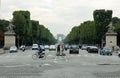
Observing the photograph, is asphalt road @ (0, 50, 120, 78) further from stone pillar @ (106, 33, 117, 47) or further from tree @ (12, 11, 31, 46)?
tree @ (12, 11, 31, 46)

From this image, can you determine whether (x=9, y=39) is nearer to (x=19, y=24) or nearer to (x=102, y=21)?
(x=19, y=24)

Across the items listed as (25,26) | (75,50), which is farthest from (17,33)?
(75,50)

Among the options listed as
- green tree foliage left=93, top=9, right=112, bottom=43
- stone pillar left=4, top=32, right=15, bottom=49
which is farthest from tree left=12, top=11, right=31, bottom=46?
green tree foliage left=93, top=9, right=112, bottom=43

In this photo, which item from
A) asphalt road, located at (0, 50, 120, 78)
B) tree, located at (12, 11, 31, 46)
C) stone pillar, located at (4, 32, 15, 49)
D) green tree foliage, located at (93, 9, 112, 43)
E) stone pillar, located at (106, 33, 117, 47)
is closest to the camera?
asphalt road, located at (0, 50, 120, 78)

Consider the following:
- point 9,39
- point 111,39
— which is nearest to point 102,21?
point 111,39

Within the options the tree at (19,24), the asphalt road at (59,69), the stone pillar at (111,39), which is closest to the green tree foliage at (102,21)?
the stone pillar at (111,39)

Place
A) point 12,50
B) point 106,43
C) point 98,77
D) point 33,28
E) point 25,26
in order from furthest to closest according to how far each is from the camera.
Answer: point 33,28 → point 25,26 → point 106,43 → point 12,50 → point 98,77

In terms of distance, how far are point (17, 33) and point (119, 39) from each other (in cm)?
3007

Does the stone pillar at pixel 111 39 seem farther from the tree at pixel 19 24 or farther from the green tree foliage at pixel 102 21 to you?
the tree at pixel 19 24

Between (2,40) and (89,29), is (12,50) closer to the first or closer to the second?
(2,40)

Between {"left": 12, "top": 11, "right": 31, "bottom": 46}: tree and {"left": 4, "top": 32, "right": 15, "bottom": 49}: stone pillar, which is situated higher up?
{"left": 12, "top": 11, "right": 31, "bottom": 46}: tree

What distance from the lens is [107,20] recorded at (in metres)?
122

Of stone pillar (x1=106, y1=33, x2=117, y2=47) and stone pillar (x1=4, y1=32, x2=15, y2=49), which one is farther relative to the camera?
stone pillar (x1=4, y1=32, x2=15, y2=49)

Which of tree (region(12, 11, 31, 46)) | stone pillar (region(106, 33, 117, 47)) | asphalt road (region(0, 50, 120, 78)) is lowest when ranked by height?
asphalt road (region(0, 50, 120, 78))
